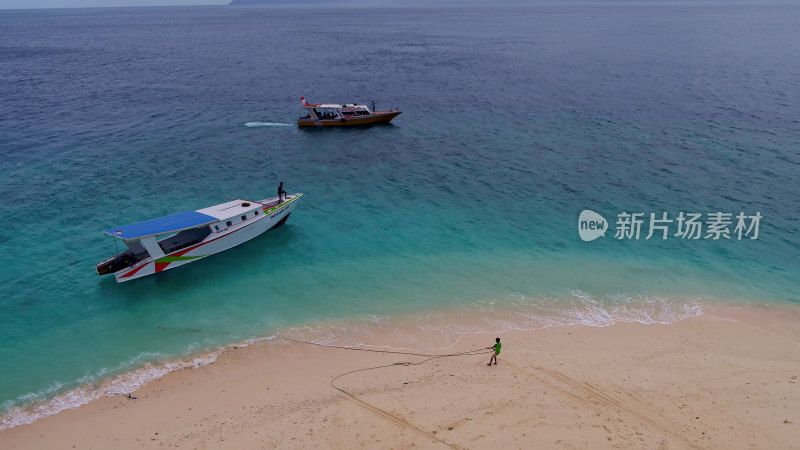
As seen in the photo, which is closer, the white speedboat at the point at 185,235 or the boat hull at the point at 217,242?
the white speedboat at the point at 185,235

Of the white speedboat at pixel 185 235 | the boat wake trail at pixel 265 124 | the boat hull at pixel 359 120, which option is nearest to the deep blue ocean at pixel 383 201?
the boat wake trail at pixel 265 124

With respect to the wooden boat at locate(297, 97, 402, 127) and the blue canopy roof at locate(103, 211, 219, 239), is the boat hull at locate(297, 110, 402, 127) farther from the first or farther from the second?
the blue canopy roof at locate(103, 211, 219, 239)

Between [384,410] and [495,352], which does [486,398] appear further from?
[384,410]

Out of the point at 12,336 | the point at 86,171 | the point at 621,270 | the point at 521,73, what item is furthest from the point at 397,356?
the point at 521,73

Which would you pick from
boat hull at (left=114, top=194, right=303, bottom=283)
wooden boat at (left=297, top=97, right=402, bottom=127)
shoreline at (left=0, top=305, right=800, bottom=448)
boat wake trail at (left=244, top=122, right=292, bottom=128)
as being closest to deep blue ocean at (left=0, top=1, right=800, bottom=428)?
boat wake trail at (left=244, top=122, right=292, bottom=128)

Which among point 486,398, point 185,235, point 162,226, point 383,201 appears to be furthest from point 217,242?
point 486,398

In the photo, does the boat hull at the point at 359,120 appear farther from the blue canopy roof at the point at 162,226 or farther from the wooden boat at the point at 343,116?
the blue canopy roof at the point at 162,226
